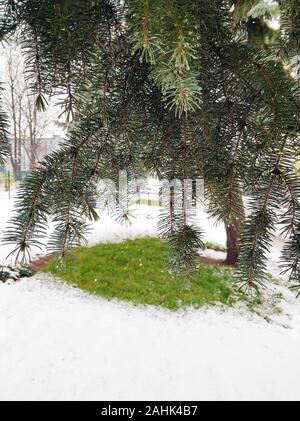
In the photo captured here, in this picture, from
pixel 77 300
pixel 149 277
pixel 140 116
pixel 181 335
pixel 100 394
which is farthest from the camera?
pixel 149 277

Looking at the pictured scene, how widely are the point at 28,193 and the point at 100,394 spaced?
3565 mm

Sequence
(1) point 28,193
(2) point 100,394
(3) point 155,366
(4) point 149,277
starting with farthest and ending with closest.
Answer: (4) point 149,277 → (3) point 155,366 → (2) point 100,394 → (1) point 28,193

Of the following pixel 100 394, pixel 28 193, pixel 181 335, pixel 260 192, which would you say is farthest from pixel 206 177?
pixel 181 335

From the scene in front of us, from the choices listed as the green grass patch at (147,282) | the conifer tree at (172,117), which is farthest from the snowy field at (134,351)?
the conifer tree at (172,117)

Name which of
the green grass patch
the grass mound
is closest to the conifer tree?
the grass mound

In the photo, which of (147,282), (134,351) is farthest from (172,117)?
(147,282)

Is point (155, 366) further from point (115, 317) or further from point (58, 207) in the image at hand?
point (58, 207)

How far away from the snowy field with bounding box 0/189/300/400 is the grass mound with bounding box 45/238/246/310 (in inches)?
9.9

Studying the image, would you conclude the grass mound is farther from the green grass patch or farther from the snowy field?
the snowy field

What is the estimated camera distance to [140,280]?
5.83m

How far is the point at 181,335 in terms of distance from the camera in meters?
4.57

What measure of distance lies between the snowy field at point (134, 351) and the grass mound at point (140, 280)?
9.9 inches

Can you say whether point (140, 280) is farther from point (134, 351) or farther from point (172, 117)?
point (172, 117)

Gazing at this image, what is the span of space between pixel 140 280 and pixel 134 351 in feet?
5.88
